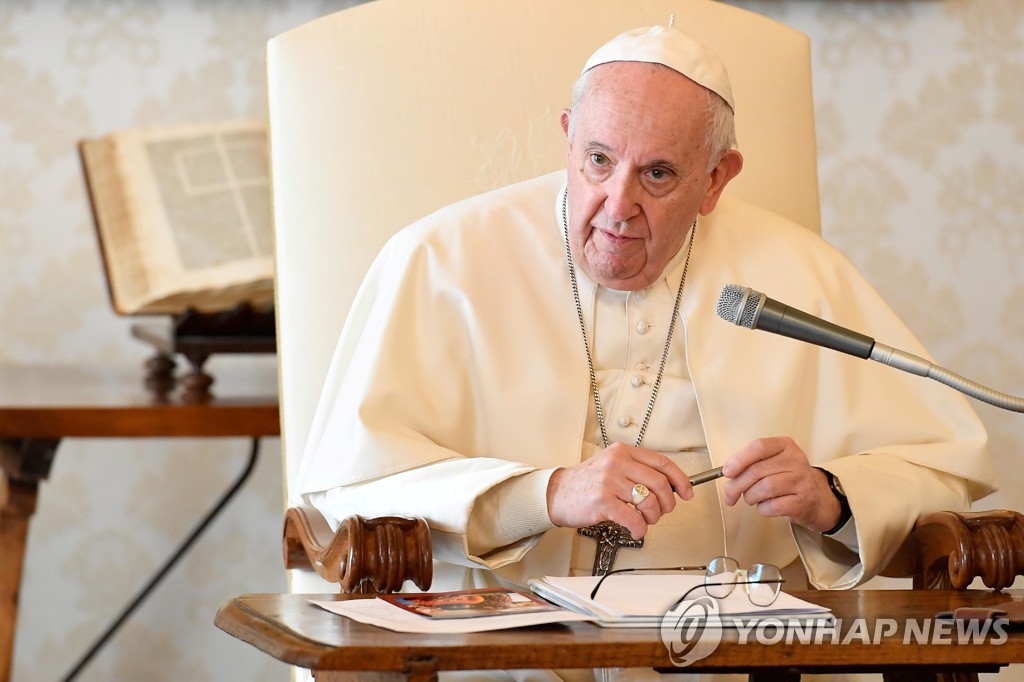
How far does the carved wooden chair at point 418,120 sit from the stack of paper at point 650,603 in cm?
88

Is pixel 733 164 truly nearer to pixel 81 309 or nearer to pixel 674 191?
pixel 674 191

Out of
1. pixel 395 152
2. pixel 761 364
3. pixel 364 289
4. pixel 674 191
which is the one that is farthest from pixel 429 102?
pixel 761 364

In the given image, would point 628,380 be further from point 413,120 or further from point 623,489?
point 413,120

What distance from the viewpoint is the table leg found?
108 inches

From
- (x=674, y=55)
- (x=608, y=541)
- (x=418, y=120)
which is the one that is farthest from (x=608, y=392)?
(x=418, y=120)

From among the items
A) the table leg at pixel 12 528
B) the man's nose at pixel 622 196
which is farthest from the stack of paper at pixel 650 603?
the table leg at pixel 12 528

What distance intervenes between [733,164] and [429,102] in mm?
637

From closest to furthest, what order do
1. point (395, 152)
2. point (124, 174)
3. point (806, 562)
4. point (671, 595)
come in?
point (671, 595) → point (806, 562) → point (395, 152) → point (124, 174)

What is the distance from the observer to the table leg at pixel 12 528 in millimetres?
2740

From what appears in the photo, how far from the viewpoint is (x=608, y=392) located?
2145 mm

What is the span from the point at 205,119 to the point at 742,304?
246cm

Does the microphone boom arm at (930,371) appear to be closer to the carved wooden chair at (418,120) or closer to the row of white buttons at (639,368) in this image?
the row of white buttons at (639,368)

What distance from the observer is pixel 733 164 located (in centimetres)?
215

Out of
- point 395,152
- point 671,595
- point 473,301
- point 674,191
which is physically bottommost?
point 671,595
